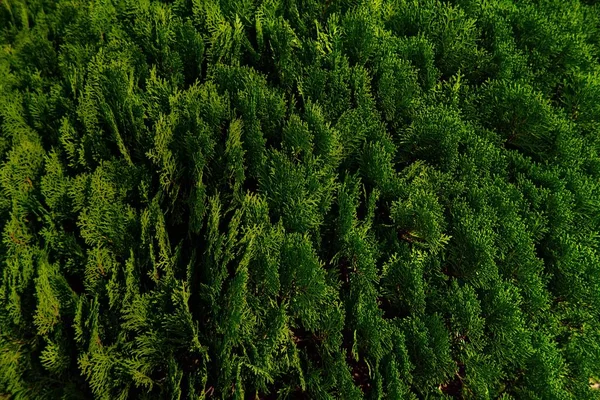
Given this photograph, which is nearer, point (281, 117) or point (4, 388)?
point (4, 388)

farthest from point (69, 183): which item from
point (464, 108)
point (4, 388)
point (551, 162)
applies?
→ point (551, 162)

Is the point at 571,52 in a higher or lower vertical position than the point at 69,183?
higher

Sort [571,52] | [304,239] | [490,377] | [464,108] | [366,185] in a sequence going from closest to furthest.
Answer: [304,239]
[490,377]
[366,185]
[464,108]
[571,52]

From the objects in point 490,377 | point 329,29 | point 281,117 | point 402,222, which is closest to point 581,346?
point 490,377

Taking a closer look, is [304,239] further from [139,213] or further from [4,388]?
[4,388]

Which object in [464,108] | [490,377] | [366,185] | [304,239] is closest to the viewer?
[304,239]

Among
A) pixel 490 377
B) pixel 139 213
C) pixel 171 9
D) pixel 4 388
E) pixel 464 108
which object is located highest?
pixel 171 9

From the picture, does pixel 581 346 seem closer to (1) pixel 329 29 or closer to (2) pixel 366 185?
(2) pixel 366 185
